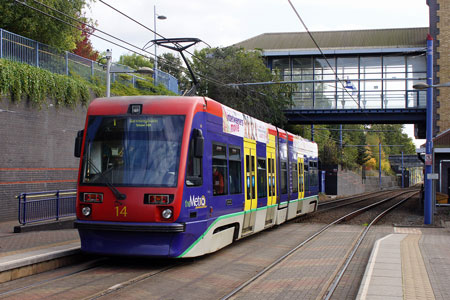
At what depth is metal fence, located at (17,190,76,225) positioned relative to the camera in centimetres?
1448

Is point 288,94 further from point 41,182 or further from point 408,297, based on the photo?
point 408,297

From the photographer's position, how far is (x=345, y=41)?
40.0 meters

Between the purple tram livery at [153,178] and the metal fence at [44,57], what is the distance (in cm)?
895

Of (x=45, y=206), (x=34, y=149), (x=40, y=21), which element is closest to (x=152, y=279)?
(x=45, y=206)

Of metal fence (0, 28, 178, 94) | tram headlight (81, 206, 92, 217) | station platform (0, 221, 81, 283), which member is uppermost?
metal fence (0, 28, 178, 94)

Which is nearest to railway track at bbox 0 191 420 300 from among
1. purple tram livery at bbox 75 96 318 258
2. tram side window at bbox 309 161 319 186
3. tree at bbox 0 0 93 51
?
purple tram livery at bbox 75 96 318 258

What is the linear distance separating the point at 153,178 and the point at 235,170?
3200 mm

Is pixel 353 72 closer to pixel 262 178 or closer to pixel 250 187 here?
pixel 262 178

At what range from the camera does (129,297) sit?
7668 mm

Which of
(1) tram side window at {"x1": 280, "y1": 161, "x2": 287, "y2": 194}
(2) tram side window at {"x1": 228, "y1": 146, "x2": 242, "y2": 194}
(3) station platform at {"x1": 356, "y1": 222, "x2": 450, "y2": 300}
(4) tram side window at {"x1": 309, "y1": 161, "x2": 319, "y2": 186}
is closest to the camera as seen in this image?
(3) station platform at {"x1": 356, "y1": 222, "x2": 450, "y2": 300}

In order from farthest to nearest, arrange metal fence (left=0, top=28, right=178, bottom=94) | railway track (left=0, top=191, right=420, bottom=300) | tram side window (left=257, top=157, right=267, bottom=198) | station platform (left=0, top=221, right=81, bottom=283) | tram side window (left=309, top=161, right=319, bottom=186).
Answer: tram side window (left=309, top=161, right=319, bottom=186) → metal fence (left=0, top=28, right=178, bottom=94) → tram side window (left=257, top=157, right=267, bottom=198) → station platform (left=0, top=221, right=81, bottom=283) → railway track (left=0, top=191, right=420, bottom=300)

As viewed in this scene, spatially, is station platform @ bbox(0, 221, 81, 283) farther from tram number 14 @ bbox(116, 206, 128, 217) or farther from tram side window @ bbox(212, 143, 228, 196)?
tram side window @ bbox(212, 143, 228, 196)

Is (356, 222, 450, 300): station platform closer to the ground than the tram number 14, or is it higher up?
closer to the ground

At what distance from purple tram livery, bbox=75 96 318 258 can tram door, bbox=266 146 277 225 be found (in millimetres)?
3624
